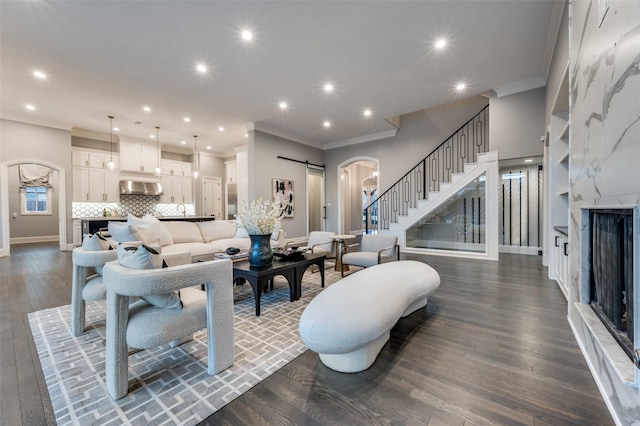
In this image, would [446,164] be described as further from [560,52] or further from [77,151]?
[77,151]

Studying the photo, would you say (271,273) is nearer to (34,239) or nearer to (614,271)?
(614,271)

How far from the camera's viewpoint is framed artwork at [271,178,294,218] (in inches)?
280

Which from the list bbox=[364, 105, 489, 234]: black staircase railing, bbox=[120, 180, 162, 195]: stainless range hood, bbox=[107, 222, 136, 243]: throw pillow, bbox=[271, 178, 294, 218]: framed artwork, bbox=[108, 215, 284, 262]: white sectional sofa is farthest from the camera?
bbox=[120, 180, 162, 195]: stainless range hood

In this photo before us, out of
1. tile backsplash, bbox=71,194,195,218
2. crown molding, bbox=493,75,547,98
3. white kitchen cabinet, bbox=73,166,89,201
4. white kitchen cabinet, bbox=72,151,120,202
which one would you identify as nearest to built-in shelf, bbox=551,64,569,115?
crown molding, bbox=493,75,547,98

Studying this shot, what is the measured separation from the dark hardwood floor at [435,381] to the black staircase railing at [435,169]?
4.68 m

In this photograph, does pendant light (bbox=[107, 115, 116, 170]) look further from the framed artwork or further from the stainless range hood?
the framed artwork

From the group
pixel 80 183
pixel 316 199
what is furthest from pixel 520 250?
pixel 80 183

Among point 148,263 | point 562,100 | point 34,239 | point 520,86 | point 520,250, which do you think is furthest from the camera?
point 34,239

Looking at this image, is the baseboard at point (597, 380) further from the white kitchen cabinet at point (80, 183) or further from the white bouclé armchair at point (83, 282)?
the white kitchen cabinet at point (80, 183)

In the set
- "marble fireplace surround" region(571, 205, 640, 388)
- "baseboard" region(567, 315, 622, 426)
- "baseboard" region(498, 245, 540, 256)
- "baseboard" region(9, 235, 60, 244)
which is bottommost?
"baseboard" region(567, 315, 622, 426)

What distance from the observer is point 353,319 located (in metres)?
1.66

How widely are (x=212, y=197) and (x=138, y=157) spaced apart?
9.05 ft

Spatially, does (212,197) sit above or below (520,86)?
below

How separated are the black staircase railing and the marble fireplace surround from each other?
196 inches
